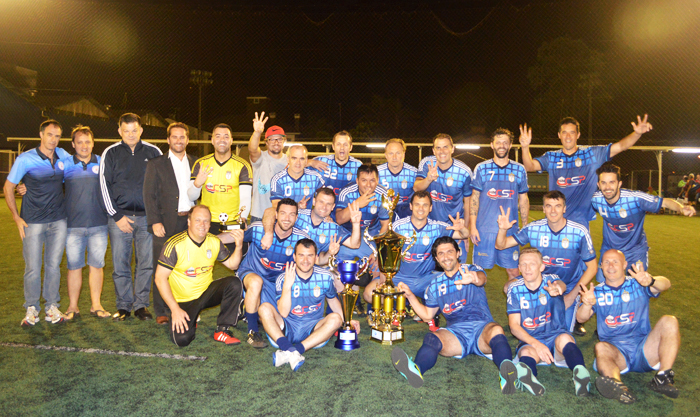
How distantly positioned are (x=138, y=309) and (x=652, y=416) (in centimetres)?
452

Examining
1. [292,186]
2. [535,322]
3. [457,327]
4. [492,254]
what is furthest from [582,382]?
[292,186]

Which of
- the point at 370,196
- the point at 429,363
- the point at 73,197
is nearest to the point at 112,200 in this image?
the point at 73,197

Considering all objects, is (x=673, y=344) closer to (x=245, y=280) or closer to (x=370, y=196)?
(x=370, y=196)

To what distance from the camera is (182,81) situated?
37688mm

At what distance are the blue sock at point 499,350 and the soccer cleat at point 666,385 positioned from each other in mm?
950

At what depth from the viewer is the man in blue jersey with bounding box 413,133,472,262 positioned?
527 cm

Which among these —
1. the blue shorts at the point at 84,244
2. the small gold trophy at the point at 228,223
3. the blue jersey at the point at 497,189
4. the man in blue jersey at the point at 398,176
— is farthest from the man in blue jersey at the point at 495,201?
the blue shorts at the point at 84,244

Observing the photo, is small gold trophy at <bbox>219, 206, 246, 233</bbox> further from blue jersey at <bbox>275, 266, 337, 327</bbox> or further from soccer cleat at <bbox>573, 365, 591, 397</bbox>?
soccer cleat at <bbox>573, 365, 591, 397</bbox>

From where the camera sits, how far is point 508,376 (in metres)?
3.16

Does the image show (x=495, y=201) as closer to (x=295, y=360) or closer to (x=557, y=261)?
(x=557, y=261)

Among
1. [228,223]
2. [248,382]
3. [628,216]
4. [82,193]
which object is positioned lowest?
[248,382]

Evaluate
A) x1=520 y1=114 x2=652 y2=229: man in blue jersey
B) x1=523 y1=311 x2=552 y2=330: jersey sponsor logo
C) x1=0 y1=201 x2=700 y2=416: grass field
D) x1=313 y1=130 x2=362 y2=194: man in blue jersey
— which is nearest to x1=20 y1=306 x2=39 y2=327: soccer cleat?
x1=0 y1=201 x2=700 y2=416: grass field

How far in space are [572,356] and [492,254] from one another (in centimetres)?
200

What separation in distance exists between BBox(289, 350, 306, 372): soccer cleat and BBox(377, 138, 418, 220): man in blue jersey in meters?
2.43
